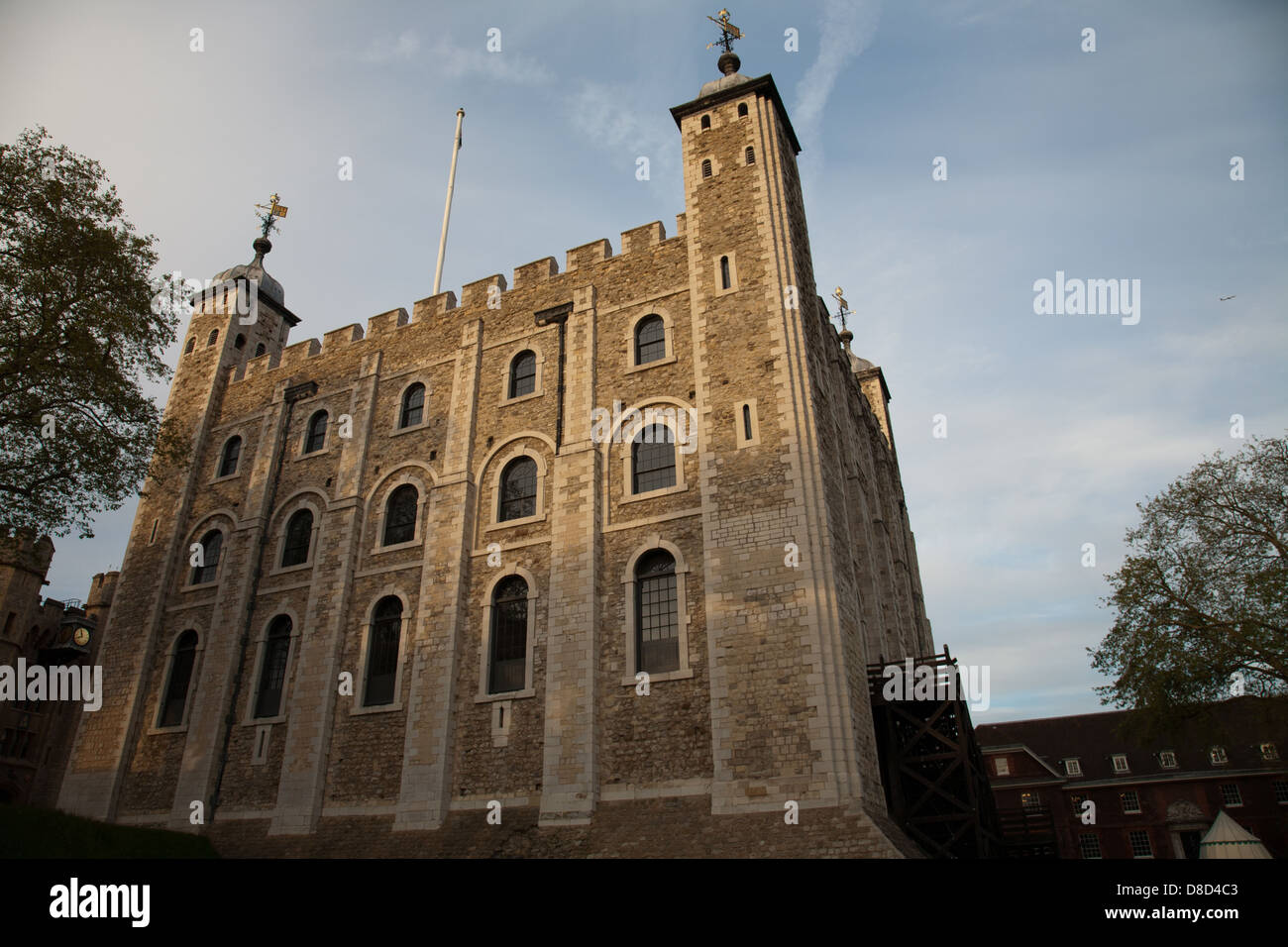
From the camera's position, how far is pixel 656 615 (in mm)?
17453

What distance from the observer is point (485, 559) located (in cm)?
1994

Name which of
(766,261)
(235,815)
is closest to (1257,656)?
(766,261)

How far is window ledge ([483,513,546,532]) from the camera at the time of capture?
1959cm

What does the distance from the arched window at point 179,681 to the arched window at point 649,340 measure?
15.4 metres

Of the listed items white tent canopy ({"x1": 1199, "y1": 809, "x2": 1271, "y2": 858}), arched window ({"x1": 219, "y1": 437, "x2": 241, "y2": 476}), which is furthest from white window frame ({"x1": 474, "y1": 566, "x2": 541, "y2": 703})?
white tent canopy ({"x1": 1199, "y1": 809, "x2": 1271, "y2": 858})

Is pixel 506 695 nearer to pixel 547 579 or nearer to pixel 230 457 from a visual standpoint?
pixel 547 579

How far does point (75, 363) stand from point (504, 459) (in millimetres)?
9670

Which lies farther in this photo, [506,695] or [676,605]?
[506,695]

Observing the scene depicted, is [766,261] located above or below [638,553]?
above

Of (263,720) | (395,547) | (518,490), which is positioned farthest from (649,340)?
(263,720)

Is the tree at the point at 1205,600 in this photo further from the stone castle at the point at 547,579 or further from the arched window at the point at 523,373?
the arched window at the point at 523,373

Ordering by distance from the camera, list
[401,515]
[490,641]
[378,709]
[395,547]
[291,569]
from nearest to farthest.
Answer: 1. [490,641]
2. [378,709]
3. [395,547]
4. [401,515]
5. [291,569]

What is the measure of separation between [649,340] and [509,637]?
8.15 metres
